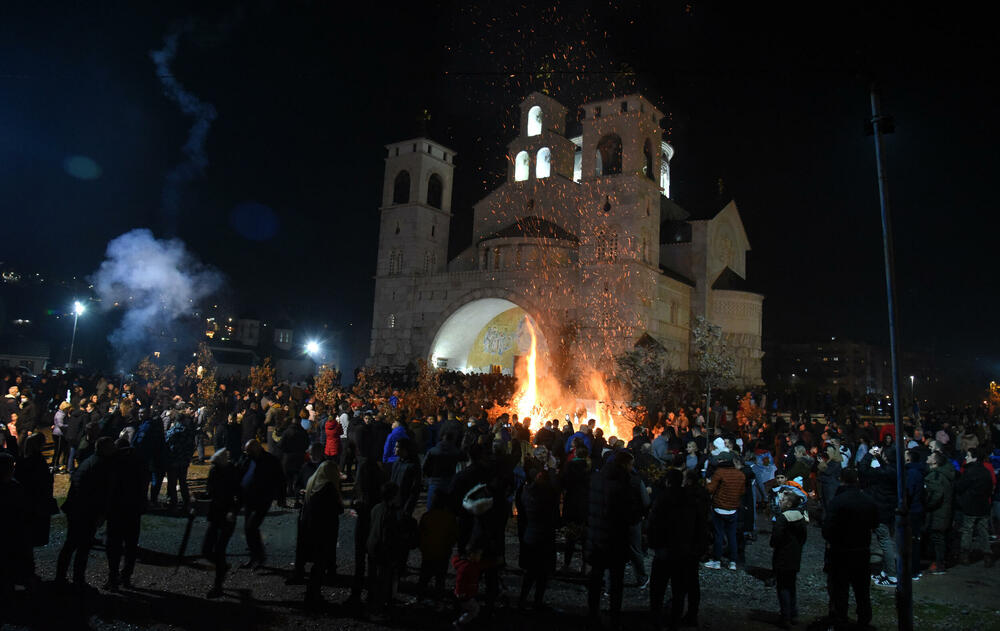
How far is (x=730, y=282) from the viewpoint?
38.6 m

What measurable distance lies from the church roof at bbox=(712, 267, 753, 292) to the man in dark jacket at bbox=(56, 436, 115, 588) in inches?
1425

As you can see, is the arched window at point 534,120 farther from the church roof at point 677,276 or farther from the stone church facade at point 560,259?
the church roof at point 677,276

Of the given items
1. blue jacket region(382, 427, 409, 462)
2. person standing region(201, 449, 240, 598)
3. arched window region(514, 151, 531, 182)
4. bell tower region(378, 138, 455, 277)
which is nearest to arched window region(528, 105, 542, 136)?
arched window region(514, 151, 531, 182)

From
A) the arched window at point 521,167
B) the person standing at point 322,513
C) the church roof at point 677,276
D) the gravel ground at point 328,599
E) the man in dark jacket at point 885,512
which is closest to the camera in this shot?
the gravel ground at point 328,599

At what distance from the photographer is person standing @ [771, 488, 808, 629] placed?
6070 mm

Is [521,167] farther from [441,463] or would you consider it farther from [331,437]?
[441,463]

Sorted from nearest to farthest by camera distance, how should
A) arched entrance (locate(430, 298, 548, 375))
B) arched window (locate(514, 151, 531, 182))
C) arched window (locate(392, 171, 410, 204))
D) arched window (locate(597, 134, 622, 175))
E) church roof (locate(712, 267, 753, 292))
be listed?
arched window (locate(597, 134, 622, 175)) < arched entrance (locate(430, 298, 548, 375)) < church roof (locate(712, 267, 753, 292)) < arched window (locate(514, 151, 531, 182)) < arched window (locate(392, 171, 410, 204))

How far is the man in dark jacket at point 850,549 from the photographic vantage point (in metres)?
5.93

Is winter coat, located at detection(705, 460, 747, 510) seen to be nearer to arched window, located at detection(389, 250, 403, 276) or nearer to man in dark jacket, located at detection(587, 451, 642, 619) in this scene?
man in dark jacket, located at detection(587, 451, 642, 619)

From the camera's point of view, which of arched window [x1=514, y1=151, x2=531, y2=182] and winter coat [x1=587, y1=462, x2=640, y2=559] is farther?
arched window [x1=514, y1=151, x2=531, y2=182]

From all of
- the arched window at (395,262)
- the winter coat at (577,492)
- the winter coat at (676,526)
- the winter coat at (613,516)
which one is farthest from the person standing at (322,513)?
the arched window at (395,262)

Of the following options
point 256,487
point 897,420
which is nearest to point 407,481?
point 256,487

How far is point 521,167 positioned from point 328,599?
1456 inches

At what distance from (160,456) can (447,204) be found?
33943mm
